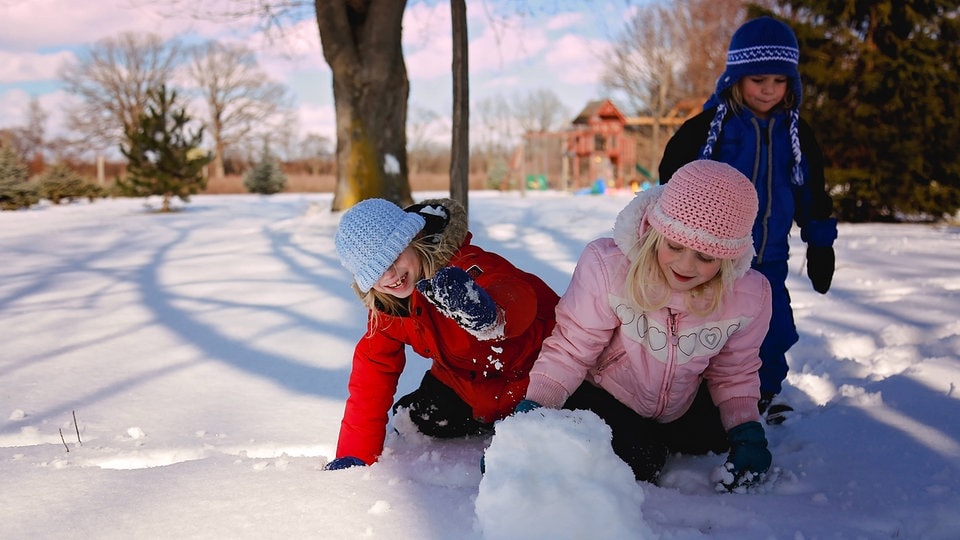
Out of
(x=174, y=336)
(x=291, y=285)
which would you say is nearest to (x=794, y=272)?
(x=291, y=285)

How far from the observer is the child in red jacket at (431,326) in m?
1.86

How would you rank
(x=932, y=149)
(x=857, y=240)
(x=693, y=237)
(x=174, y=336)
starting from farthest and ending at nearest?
(x=932, y=149) → (x=857, y=240) → (x=174, y=336) → (x=693, y=237)

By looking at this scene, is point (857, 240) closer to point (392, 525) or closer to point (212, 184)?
point (392, 525)

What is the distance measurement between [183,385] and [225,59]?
47728 mm

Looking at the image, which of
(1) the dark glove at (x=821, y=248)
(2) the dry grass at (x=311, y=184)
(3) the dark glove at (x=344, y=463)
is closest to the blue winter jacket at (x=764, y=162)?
(1) the dark glove at (x=821, y=248)

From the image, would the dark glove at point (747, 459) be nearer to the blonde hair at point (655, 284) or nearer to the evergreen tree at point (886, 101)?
the blonde hair at point (655, 284)

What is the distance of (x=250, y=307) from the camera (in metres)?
4.35

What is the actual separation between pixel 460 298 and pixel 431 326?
0.43 m

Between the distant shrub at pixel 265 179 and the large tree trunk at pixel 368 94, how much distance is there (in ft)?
63.5

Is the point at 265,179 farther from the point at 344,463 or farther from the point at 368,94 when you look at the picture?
the point at 344,463

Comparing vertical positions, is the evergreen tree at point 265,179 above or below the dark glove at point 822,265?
below

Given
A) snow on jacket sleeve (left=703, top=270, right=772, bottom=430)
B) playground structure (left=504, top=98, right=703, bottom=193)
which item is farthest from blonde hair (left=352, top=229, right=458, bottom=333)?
playground structure (left=504, top=98, right=703, bottom=193)

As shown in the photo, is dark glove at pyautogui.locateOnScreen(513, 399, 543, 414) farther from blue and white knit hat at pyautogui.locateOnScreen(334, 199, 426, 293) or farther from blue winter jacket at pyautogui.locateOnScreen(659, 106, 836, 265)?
blue winter jacket at pyautogui.locateOnScreen(659, 106, 836, 265)

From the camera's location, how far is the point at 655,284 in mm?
1715
